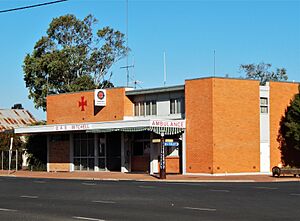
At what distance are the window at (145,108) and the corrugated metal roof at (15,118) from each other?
1059 inches

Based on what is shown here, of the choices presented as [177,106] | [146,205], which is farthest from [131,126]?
[146,205]

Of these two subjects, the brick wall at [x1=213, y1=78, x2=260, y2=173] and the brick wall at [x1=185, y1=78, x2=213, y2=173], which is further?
the brick wall at [x1=213, y1=78, x2=260, y2=173]

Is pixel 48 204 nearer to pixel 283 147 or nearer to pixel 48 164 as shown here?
pixel 283 147

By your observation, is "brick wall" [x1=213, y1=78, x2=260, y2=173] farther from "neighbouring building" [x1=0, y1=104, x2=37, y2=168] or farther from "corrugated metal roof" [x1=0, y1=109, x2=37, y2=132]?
"corrugated metal roof" [x1=0, y1=109, x2=37, y2=132]

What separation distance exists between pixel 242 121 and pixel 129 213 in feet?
89.4

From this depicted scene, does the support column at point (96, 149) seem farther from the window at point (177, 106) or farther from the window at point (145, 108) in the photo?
the window at point (177, 106)

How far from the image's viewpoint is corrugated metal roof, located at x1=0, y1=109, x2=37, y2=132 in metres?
72.2

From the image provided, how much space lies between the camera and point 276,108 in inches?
1805

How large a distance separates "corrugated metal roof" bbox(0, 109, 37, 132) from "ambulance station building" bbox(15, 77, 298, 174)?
2058 centimetres

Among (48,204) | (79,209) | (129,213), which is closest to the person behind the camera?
(129,213)

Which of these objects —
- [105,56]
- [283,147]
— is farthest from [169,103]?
[105,56]

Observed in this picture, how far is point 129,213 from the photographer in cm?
1750

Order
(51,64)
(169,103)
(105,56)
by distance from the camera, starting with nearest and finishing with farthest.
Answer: (169,103)
(51,64)
(105,56)

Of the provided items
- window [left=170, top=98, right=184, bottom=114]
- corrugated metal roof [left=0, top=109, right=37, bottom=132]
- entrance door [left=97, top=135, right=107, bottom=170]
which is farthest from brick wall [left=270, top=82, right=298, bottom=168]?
corrugated metal roof [left=0, top=109, right=37, bottom=132]
